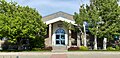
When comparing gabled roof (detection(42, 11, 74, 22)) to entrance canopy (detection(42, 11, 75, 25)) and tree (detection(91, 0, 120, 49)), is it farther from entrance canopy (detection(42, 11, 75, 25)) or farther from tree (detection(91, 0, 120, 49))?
tree (detection(91, 0, 120, 49))

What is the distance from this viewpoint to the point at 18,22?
33.1m

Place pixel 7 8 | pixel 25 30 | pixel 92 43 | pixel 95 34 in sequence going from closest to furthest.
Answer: pixel 25 30 < pixel 7 8 < pixel 95 34 < pixel 92 43

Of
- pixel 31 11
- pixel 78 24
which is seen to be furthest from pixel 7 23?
pixel 78 24

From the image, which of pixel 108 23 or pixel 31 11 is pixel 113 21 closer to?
pixel 108 23

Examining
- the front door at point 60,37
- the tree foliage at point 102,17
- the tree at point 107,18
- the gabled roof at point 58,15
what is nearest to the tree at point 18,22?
the gabled roof at point 58,15

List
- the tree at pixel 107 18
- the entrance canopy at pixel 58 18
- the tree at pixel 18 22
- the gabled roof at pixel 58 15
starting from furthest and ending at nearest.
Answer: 1. the gabled roof at pixel 58 15
2. the entrance canopy at pixel 58 18
3. the tree at pixel 107 18
4. the tree at pixel 18 22

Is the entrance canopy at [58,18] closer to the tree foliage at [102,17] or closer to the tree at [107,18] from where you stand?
the tree foliage at [102,17]

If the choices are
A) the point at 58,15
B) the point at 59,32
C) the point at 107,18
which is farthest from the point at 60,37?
the point at 107,18

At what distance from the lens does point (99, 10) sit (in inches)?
1522

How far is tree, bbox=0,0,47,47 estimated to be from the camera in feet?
108

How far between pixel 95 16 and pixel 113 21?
2631 millimetres

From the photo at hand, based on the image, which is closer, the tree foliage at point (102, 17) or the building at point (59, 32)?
the tree foliage at point (102, 17)

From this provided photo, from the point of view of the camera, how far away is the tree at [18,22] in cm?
3291

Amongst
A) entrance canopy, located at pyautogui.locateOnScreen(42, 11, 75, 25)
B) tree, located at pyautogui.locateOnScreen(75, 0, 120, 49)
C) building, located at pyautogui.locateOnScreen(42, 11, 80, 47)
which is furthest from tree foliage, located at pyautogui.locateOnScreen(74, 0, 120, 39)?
building, located at pyautogui.locateOnScreen(42, 11, 80, 47)
